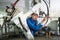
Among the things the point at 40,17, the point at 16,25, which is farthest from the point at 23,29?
the point at 40,17

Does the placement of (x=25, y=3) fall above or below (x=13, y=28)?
above

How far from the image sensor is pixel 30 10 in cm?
373

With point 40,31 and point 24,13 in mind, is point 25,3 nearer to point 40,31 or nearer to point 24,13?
point 24,13

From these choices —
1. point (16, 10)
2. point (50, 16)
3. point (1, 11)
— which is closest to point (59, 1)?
point (50, 16)

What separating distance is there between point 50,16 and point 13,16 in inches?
26.3

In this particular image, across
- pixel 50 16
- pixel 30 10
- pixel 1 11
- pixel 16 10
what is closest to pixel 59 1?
pixel 50 16

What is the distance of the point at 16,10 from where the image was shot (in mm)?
3771

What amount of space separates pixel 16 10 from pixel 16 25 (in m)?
0.27

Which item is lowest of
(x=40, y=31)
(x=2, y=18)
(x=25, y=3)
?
(x=40, y=31)

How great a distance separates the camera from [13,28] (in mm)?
3756

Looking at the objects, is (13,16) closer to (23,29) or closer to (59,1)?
(23,29)

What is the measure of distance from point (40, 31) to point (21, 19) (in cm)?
40

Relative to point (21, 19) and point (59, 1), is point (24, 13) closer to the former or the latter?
point (21, 19)

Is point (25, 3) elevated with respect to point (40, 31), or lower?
elevated
